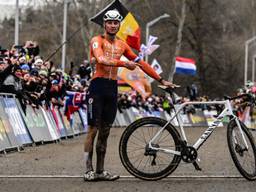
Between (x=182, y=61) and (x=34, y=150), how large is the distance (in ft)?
117

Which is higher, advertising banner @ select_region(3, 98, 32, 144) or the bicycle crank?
the bicycle crank

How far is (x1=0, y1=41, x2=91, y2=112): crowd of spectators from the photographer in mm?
15688

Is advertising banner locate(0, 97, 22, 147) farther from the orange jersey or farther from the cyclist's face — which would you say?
the cyclist's face

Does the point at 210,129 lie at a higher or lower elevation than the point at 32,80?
higher

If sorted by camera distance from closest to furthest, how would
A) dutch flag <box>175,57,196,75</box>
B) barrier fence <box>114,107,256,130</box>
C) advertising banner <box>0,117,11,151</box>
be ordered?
advertising banner <box>0,117,11,151</box> → barrier fence <box>114,107,256,130</box> → dutch flag <box>175,57,196,75</box>

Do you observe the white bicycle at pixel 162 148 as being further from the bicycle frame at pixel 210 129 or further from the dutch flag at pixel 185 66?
the dutch flag at pixel 185 66

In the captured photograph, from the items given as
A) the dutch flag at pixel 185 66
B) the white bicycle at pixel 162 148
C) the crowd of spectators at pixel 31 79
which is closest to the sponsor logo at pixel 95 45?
the white bicycle at pixel 162 148

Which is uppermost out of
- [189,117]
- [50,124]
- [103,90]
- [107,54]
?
[107,54]

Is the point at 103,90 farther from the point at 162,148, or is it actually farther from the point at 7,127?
the point at 7,127

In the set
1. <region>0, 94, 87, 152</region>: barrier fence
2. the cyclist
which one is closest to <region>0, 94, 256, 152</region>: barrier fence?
<region>0, 94, 87, 152</region>: barrier fence

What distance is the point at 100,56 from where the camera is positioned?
8930mm

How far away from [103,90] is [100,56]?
18.8 inches

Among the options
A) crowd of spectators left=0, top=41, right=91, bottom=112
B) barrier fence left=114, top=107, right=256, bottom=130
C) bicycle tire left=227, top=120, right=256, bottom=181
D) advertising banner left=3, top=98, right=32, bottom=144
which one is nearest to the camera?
bicycle tire left=227, top=120, right=256, bottom=181

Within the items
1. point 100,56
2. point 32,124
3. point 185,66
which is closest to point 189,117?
point 185,66
